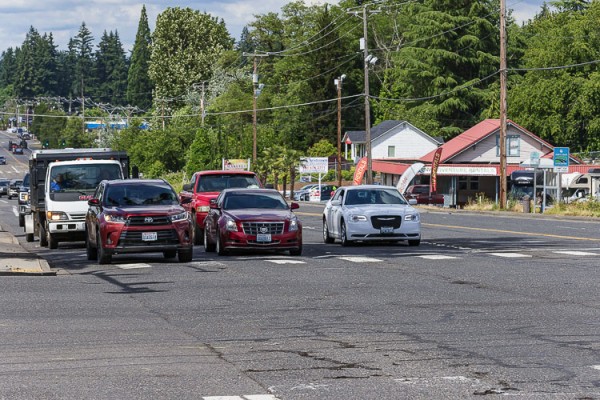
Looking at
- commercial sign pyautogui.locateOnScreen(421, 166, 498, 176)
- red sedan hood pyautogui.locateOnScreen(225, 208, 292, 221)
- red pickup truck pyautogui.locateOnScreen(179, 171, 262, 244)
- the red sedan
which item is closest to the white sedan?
the red sedan

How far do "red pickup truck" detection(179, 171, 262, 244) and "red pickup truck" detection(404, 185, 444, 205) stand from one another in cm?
3828

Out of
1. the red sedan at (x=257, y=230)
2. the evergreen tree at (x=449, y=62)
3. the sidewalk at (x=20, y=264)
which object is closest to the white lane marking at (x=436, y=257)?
the red sedan at (x=257, y=230)

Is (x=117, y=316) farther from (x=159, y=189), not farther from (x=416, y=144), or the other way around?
(x=416, y=144)

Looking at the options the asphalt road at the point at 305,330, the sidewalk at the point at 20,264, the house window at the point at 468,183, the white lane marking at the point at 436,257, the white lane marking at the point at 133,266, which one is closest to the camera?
the asphalt road at the point at 305,330

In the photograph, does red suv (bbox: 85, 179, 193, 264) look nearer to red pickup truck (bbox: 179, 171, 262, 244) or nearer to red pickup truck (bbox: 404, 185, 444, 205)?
red pickup truck (bbox: 179, 171, 262, 244)

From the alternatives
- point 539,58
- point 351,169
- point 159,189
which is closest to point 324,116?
point 351,169

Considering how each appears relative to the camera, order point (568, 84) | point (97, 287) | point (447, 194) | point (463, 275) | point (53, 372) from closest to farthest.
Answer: point (53, 372) < point (97, 287) < point (463, 275) < point (447, 194) < point (568, 84)

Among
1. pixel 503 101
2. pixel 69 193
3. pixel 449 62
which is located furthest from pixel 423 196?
pixel 449 62

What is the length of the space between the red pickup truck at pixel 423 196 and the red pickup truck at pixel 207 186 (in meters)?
38.3

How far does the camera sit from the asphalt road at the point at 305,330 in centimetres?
984

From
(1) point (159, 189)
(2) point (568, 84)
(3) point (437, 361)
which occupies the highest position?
(2) point (568, 84)

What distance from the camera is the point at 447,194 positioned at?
87.9 meters

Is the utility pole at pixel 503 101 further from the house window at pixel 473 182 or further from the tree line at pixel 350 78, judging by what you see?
the tree line at pixel 350 78

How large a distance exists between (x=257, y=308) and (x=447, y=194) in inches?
2881
